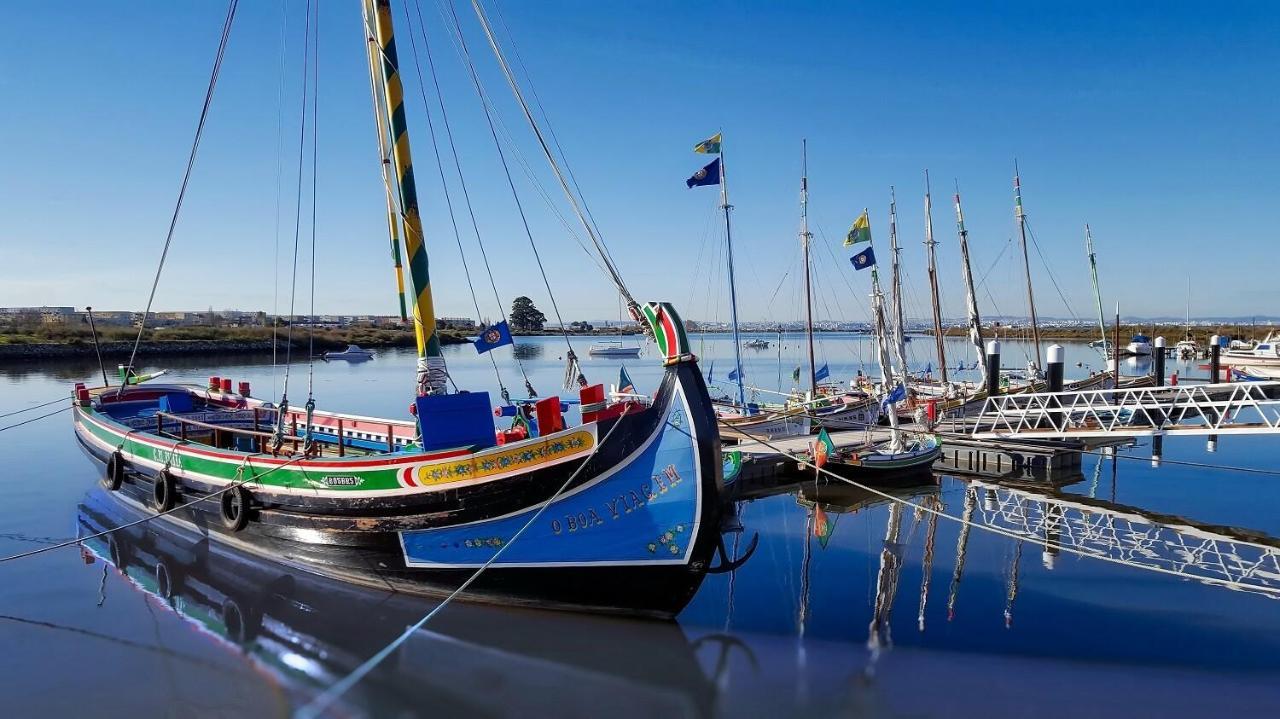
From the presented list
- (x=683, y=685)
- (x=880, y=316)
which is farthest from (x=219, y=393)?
(x=880, y=316)

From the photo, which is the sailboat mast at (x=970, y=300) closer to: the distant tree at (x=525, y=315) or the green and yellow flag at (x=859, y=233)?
the green and yellow flag at (x=859, y=233)

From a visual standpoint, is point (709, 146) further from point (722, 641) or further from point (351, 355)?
point (351, 355)

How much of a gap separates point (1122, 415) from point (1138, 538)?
1560 centimetres

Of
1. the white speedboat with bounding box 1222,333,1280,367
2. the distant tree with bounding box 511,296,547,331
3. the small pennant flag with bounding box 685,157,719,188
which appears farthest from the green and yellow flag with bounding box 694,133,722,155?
the distant tree with bounding box 511,296,547,331

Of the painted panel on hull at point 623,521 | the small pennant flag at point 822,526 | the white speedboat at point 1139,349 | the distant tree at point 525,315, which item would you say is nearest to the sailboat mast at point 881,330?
→ the small pennant flag at point 822,526

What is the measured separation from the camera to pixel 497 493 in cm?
900

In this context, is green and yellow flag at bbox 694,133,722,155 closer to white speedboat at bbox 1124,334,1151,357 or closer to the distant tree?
white speedboat at bbox 1124,334,1151,357

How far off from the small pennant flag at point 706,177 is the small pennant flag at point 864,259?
6693 millimetres

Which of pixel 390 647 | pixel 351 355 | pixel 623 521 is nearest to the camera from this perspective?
pixel 390 647

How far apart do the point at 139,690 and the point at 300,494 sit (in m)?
2.96

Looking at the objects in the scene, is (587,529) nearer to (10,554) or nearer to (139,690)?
(139,690)

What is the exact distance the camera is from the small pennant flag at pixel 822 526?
587 inches

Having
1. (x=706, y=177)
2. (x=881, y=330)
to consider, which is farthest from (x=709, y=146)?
(x=881, y=330)

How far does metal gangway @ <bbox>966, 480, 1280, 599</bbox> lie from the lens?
39.2 ft
